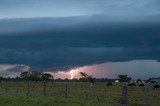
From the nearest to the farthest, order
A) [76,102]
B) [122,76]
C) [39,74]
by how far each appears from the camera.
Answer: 1. [76,102]
2. [122,76]
3. [39,74]

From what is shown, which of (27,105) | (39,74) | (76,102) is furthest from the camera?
(39,74)

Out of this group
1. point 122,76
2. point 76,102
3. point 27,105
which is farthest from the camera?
point 122,76

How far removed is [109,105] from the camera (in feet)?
110

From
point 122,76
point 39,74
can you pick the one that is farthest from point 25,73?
point 122,76

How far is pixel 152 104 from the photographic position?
37062mm

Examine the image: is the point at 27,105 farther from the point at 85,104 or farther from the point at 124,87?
the point at 124,87

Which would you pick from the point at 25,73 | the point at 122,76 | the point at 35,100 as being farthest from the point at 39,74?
the point at 35,100

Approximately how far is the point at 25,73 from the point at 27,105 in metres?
141

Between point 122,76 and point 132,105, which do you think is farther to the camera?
point 122,76

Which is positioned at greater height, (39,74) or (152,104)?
(39,74)

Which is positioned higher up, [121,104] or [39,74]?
[39,74]

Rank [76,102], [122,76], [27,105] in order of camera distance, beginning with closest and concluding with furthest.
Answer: [27,105]
[76,102]
[122,76]

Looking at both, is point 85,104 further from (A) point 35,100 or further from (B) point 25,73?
(B) point 25,73

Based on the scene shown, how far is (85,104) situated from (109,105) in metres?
1.80
